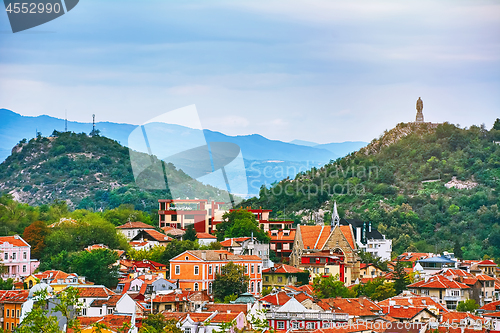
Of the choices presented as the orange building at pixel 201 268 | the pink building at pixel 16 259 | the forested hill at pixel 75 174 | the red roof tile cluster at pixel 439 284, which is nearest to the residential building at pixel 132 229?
the pink building at pixel 16 259

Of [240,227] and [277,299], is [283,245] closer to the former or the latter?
[240,227]

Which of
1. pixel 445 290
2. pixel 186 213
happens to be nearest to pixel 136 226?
pixel 186 213

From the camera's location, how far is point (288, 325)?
4316cm

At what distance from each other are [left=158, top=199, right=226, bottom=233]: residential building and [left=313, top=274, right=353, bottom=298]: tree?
75.3ft

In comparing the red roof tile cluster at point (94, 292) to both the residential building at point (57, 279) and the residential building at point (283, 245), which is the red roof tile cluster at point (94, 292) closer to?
the residential building at point (57, 279)

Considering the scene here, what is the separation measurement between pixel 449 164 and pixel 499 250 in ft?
88.2

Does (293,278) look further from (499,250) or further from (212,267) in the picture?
(499,250)

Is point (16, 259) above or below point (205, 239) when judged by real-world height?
below

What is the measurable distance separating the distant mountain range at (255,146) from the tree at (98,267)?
35358mm

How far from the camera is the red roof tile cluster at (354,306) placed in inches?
1784

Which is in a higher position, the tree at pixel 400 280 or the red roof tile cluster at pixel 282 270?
the red roof tile cluster at pixel 282 270

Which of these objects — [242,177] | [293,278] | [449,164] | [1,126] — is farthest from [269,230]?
[1,126]

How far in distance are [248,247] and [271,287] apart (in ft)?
19.6

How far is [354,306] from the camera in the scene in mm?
46531
